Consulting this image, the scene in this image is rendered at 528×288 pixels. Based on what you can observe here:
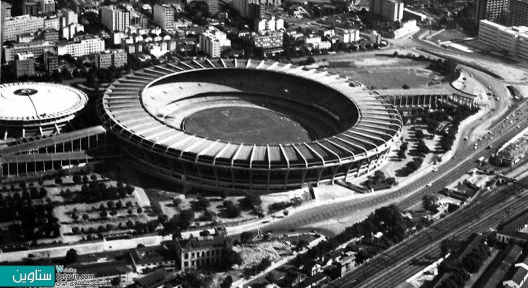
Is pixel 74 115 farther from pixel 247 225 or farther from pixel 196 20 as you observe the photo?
pixel 196 20

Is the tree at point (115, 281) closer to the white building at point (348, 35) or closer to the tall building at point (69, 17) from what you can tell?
the tall building at point (69, 17)

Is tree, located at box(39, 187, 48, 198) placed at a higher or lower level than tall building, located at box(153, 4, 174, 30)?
lower

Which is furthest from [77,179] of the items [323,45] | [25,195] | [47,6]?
[47,6]

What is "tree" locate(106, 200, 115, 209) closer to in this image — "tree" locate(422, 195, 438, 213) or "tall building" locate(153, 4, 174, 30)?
"tree" locate(422, 195, 438, 213)

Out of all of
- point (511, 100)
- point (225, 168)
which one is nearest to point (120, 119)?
point (225, 168)

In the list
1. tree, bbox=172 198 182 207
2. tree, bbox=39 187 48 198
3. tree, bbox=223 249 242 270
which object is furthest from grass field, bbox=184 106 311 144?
tree, bbox=223 249 242 270

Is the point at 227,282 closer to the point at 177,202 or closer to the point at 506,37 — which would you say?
the point at 177,202

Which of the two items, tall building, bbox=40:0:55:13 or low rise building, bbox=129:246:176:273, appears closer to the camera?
low rise building, bbox=129:246:176:273
